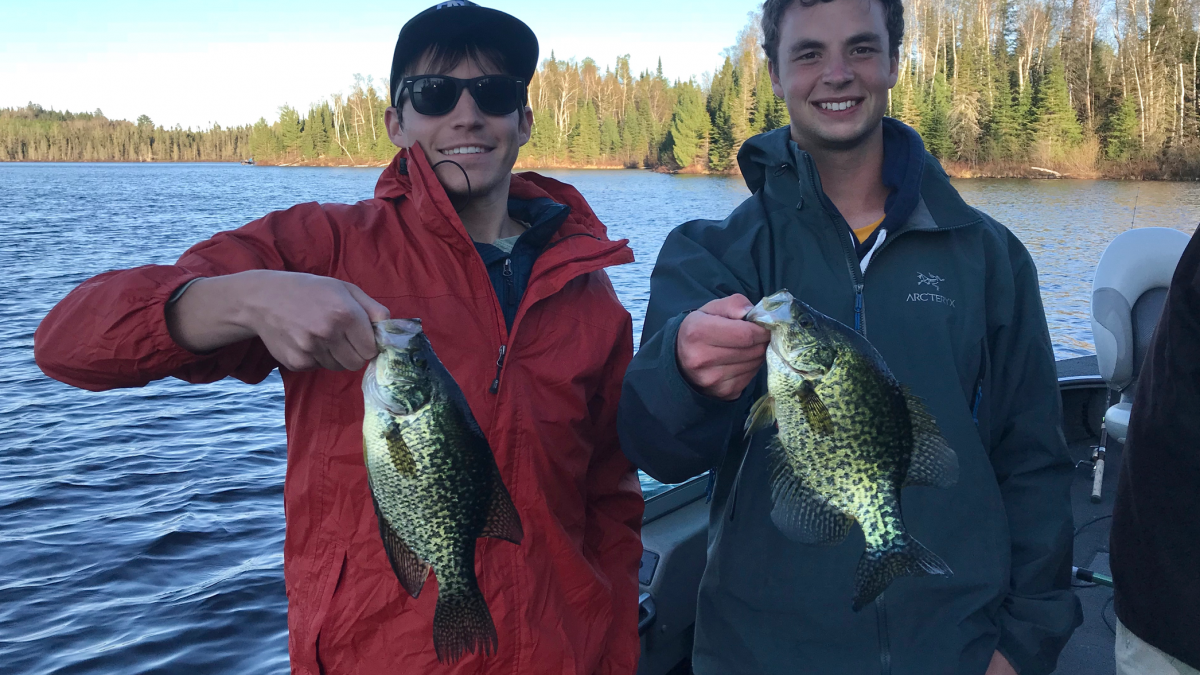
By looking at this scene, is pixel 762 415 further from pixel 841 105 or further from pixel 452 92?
pixel 452 92

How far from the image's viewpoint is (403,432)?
6.36 feet

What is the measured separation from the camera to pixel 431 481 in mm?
1953

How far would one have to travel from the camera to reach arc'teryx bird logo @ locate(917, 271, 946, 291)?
7.30 ft

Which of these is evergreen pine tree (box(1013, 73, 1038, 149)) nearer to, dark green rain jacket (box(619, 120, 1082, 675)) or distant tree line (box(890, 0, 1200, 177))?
distant tree line (box(890, 0, 1200, 177))

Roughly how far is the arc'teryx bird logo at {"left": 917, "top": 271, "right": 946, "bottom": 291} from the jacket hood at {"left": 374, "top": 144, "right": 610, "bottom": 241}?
0.90 meters

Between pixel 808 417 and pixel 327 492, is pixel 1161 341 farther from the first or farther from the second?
pixel 327 492

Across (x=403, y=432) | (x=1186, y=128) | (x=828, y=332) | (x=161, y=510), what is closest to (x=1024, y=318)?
(x=828, y=332)

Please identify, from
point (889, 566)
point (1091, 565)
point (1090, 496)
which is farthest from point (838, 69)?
point (1090, 496)

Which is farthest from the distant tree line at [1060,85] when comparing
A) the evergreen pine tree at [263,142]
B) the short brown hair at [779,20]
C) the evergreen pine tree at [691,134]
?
the evergreen pine tree at [263,142]

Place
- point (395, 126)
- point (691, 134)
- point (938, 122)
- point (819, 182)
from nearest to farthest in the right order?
point (819, 182) < point (395, 126) < point (938, 122) < point (691, 134)

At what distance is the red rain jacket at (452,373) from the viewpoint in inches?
A: 79.7

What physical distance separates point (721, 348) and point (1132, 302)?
12.0 feet

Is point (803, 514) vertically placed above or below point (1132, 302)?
below

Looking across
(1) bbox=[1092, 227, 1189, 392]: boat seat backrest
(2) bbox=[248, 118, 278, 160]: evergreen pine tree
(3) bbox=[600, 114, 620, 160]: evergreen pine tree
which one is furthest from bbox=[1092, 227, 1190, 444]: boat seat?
(2) bbox=[248, 118, 278, 160]: evergreen pine tree
